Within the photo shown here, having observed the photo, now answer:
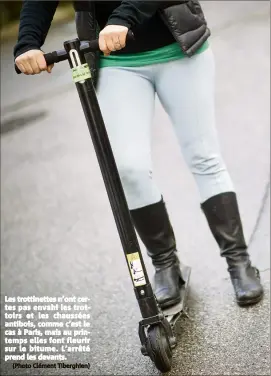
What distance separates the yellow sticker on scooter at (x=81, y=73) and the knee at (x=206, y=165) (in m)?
0.67

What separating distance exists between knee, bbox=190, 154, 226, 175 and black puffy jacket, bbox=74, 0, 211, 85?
1.37ft

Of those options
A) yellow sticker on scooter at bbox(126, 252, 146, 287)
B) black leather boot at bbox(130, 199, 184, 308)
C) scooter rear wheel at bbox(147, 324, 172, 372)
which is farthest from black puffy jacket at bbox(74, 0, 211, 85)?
scooter rear wheel at bbox(147, 324, 172, 372)

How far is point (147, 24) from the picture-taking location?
Answer: 8.55ft

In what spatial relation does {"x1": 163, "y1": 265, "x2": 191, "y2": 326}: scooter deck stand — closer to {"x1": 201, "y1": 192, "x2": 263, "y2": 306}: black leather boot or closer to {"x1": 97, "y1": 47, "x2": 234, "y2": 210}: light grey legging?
{"x1": 201, "y1": 192, "x2": 263, "y2": 306}: black leather boot

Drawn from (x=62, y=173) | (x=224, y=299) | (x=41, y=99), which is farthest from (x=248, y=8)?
(x=224, y=299)

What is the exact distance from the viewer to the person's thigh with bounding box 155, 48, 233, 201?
2.68 metres

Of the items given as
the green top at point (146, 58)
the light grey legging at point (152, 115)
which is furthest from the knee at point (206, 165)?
the green top at point (146, 58)

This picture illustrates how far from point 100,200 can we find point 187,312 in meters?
1.83

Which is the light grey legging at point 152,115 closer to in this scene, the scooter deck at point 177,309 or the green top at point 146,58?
the green top at point 146,58

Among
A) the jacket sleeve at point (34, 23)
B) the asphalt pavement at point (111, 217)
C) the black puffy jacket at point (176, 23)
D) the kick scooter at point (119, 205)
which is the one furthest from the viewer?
the asphalt pavement at point (111, 217)

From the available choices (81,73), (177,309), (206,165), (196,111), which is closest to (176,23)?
(196,111)

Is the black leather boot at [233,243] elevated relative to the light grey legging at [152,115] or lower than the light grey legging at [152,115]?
lower

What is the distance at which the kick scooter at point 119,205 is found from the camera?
2.29 m

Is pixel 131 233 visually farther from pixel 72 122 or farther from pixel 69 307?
pixel 72 122
